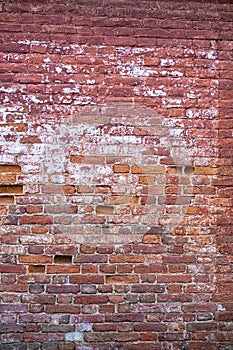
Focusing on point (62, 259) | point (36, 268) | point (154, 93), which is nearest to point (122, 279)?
point (62, 259)

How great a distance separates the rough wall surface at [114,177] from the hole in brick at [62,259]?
15 mm

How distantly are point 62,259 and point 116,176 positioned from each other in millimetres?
735

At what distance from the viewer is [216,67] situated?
3.46m

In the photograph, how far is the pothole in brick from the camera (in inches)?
131

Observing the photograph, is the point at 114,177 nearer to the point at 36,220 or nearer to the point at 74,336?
the point at 36,220

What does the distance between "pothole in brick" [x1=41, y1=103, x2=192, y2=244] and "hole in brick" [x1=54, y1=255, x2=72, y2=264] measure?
14 cm

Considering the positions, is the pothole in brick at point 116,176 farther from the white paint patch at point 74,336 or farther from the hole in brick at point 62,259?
the white paint patch at point 74,336

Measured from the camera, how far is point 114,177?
3352mm

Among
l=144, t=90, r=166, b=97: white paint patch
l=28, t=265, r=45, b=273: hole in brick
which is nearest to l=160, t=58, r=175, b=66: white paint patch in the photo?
l=144, t=90, r=166, b=97: white paint patch

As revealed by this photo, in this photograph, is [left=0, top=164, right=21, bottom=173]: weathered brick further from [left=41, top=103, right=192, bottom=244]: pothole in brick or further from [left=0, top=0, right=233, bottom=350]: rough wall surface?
[left=41, top=103, right=192, bottom=244]: pothole in brick

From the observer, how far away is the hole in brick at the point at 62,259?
3295mm

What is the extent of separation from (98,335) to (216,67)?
2.21 m

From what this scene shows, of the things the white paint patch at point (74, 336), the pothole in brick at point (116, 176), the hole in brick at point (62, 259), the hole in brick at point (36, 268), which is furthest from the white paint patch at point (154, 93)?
the white paint patch at point (74, 336)

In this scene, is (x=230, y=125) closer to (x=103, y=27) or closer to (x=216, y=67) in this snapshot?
(x=216, y=67)
